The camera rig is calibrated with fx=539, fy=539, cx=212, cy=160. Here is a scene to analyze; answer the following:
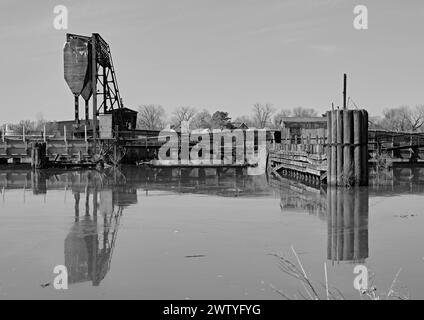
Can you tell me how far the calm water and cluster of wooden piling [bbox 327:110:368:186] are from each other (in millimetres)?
1730

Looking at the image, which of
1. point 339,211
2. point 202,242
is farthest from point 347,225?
point 202,242

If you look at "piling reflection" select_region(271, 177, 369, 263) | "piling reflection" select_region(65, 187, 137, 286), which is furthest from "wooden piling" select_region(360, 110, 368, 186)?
"piling reflection" select_region(65, 187, 137, 286)

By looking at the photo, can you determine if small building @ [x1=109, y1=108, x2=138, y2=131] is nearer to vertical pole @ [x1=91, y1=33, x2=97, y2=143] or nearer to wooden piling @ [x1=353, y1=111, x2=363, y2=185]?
vertical pole @ [x1=91, y1=33, x2=97, y2=143]

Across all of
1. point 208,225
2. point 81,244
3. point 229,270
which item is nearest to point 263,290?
point 229,270

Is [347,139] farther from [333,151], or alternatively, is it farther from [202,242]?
[202,242]

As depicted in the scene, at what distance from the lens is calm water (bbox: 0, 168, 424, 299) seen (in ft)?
24.6

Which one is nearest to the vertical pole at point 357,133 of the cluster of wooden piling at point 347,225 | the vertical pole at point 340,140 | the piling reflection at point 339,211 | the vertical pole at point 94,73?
the vertical pole at point 340,140

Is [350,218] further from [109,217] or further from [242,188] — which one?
[242,188]

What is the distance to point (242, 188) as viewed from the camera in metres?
23.0

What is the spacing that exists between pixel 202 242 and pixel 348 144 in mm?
11682

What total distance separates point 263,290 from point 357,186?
48.6 ft

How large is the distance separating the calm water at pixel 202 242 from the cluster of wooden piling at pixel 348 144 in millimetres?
1730

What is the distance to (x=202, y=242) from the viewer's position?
1055 cm

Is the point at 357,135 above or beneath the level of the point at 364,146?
above
